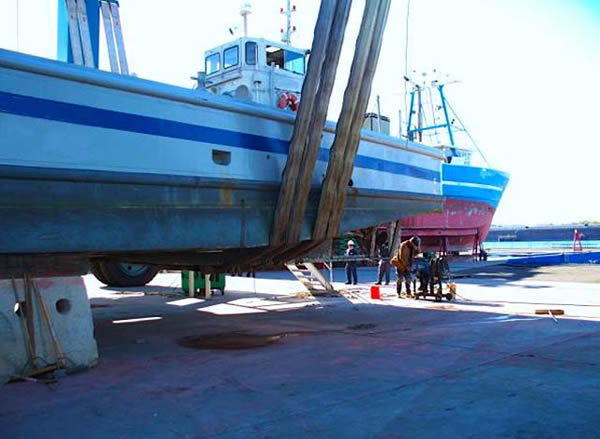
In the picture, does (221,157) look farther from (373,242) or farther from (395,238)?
(395,238)

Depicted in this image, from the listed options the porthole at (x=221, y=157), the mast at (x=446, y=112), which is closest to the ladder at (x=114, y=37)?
the porthole at (x=221, y=157)

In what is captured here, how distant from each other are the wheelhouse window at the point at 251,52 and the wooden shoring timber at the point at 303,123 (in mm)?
3500

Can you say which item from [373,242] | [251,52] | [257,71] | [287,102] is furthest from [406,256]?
[251,52]

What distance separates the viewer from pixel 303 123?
5.39 m

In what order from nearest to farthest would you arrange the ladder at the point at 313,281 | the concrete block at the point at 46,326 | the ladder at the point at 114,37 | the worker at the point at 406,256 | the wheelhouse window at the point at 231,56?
the concrete block at the point at 46,326
the ladder at the point at 114,37
the wheelhouse window at the point at 231,56
the worker at the point at 406,256
the ladder at the point at 313,281

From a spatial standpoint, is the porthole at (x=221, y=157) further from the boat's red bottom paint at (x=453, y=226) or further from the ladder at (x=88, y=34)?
the boat's red bottom paint at (x=453, y=226)

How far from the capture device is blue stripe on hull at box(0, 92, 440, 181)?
413 centimetres

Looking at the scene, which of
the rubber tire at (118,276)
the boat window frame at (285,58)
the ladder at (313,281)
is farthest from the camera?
the rubber tire at (118,276)

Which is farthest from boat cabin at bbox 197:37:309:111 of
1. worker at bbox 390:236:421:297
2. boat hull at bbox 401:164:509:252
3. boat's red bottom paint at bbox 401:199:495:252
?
boat hull at bbox 401:164:509:252

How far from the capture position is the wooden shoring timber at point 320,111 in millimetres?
5301

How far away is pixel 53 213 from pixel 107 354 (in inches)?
60.3

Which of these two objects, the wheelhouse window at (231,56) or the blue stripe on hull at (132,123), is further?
the wheelhouse window at (231,56)

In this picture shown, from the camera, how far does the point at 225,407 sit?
3.38 metres

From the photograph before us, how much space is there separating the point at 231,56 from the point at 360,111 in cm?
380
